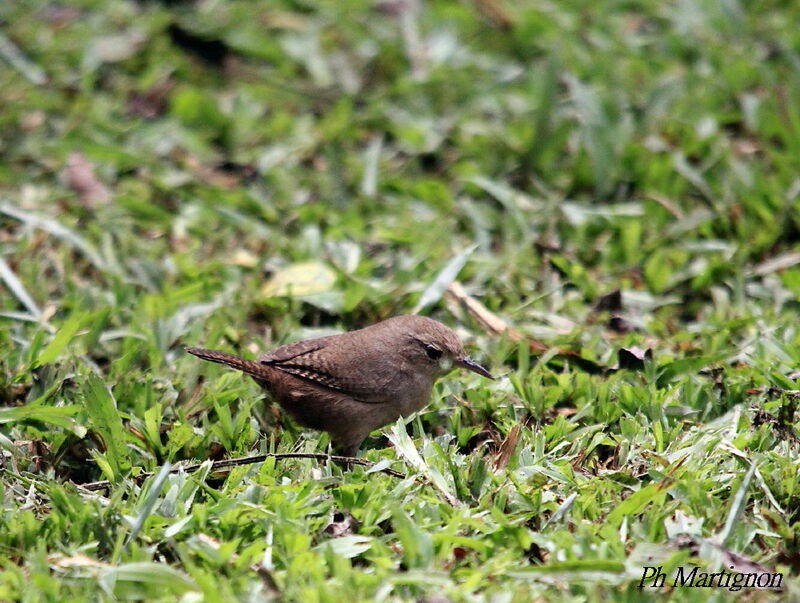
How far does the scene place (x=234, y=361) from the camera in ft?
15.1

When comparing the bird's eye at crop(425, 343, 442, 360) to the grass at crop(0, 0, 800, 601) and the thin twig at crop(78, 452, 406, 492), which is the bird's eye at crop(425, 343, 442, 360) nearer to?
the grass at crop(0, 0, 800, 601)

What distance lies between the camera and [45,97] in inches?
288

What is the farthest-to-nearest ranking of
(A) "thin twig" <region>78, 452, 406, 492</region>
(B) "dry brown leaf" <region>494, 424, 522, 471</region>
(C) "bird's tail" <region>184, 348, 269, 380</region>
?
(C) "bird's tail" <region>184, 348, 269, 380</region>, (B) "dry brown leaf" <region>494, 424, 522, 471</region>, (A) "thin twig" <region>78, 452, 406, 492</region>

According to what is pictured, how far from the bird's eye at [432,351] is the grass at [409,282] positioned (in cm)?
25

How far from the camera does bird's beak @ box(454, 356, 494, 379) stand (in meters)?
4.80

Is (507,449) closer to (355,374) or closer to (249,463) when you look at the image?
(355,374)

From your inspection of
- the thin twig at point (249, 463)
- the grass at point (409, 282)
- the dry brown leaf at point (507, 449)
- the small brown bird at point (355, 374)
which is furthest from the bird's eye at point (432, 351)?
the thin twig at point (249, 463)

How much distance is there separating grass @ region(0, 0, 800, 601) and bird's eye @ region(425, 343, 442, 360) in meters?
0.25

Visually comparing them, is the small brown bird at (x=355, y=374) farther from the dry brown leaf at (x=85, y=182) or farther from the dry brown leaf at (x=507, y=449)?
the dry brown leaf at (x=85, y=182)

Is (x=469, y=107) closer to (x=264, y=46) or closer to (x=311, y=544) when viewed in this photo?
(x=264, y=46)

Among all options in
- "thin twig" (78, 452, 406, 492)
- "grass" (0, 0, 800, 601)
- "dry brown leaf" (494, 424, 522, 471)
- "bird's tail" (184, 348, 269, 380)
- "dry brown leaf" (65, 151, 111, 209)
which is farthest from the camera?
"dry brown leaf" (65, 151, 111, 209)

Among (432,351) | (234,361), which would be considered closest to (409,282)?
(432,351)

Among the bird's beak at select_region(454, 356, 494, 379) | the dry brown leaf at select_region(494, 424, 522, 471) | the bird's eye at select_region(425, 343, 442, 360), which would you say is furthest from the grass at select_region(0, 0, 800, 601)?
the bird's eye at select_region(425, 343, 442, 360)

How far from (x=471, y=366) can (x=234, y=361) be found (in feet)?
3.74
